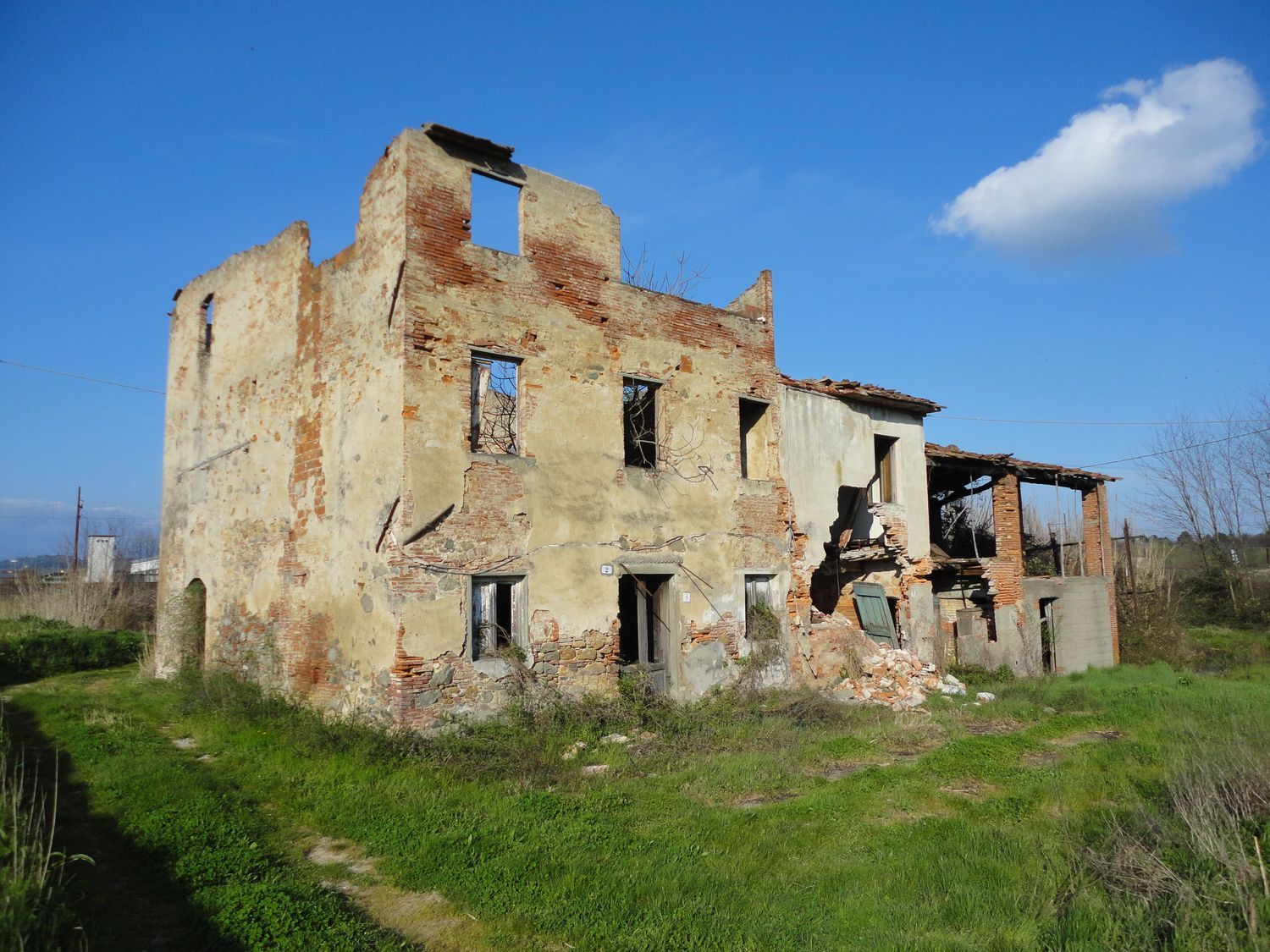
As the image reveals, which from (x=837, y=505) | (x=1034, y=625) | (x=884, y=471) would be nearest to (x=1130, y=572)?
(x=1034, y=625)

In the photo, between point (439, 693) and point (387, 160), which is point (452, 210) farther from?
point (439, 693)

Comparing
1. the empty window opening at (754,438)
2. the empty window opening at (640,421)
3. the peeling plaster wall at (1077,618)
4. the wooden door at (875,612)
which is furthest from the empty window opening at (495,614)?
the peeling plaster wall at (1077,618)

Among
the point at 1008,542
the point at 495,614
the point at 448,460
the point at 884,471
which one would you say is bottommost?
the point at 495,614

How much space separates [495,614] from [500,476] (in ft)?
5.88

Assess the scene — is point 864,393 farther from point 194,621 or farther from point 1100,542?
point 194,621

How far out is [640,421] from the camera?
13266 millimetres

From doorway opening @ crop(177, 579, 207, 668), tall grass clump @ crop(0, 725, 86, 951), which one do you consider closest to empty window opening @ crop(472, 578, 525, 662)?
tall grass clump @ crop(0, 725, 86, 951)

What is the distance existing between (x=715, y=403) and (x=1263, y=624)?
2354cm

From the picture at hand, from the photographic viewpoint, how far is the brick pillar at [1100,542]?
66.8ft

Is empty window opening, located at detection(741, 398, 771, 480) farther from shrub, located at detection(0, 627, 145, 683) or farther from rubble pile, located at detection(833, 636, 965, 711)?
shrub, located at detection(0, 627, 145, 683)

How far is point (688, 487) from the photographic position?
13.0 metres

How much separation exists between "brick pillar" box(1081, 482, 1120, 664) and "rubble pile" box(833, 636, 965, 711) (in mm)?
7234

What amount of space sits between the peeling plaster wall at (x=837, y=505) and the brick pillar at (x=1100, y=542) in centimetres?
629

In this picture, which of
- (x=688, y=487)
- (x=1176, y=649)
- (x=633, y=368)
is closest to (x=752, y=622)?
(x=688, y=487)
